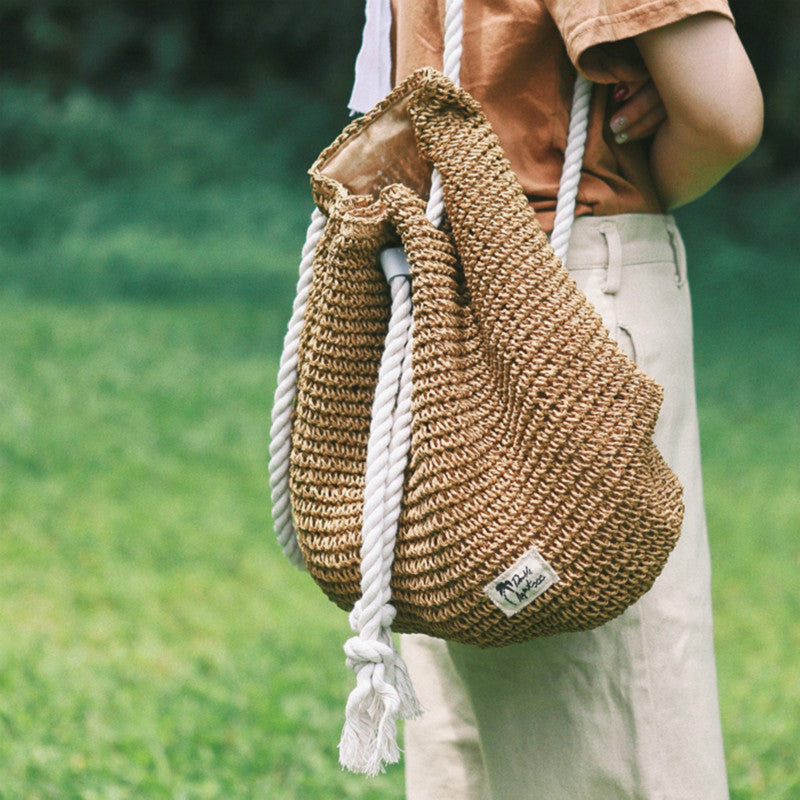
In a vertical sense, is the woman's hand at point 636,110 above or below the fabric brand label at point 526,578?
above

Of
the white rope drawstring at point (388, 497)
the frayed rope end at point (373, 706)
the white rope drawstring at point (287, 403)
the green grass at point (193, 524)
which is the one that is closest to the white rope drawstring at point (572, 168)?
the white rope drawstring at point (388, 497)

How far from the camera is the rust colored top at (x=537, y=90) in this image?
4.90ft

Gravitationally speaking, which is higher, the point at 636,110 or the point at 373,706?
the point at 636,110

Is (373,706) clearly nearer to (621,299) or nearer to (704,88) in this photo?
(621,299)

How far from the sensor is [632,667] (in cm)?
152

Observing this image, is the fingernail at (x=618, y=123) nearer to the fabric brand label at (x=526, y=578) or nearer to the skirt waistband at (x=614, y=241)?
the skirt waistband at (x=614, y=241)

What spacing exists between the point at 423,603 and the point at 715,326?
21.0ft

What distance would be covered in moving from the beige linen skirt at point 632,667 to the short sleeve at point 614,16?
0.24 m

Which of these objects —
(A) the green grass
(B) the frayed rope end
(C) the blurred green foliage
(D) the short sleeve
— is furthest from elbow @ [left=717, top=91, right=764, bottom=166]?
(C) the blurred green foliage

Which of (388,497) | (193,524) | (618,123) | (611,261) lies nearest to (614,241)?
(611,261)

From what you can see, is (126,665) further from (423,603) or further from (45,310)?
(45,310)

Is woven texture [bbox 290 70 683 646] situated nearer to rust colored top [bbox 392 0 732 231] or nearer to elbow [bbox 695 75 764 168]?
rust colored top [bbox 392 0 732 231]

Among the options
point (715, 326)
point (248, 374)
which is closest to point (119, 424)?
point (248, 374)

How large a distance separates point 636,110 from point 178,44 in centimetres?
1383
